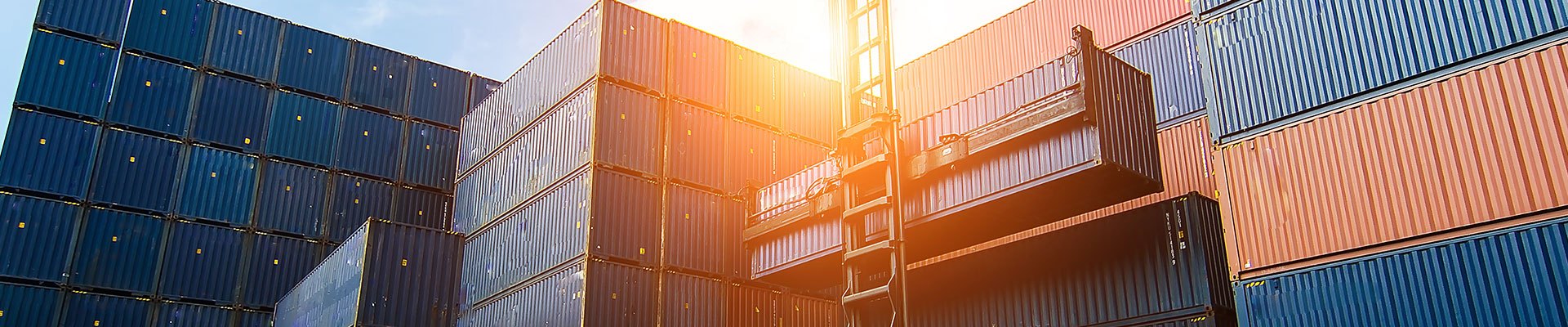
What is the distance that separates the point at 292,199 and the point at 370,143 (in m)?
3.21

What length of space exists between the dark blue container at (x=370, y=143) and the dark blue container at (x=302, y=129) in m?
0.37

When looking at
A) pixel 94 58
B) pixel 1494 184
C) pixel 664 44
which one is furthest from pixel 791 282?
pixel 94 58

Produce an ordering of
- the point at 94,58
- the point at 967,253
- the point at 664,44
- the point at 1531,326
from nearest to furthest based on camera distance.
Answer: the point at 1531,326
the point at 967,253
the point at 664,44
the point at 94,58

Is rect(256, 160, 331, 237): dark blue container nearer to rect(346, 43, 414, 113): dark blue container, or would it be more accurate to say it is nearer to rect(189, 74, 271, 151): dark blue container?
rect(189, 74, 271, 151): dark blue container

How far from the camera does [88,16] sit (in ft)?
109

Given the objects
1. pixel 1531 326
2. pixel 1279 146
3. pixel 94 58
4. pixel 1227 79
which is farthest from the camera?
pixel 94 58

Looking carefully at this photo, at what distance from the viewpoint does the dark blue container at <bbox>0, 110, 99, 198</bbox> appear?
3056cm

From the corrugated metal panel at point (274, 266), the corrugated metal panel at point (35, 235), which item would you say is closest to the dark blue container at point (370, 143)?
the corrugated metal panel at point (274, 266)

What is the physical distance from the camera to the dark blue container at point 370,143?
118ft

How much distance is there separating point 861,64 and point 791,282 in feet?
18.4

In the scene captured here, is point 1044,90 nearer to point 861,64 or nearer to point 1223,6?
point 1223,6

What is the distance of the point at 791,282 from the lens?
2764 centimetres

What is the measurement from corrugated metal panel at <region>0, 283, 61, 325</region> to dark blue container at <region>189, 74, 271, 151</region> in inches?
236

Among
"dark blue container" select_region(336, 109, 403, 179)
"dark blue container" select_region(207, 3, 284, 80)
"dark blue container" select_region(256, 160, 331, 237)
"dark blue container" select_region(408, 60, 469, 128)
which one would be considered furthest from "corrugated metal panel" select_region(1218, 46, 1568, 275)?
"dark blue container" select_region(207, 3, 284, 80)
